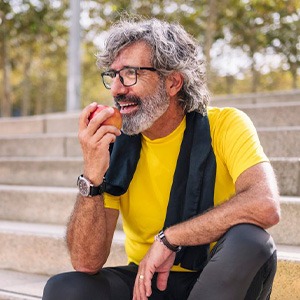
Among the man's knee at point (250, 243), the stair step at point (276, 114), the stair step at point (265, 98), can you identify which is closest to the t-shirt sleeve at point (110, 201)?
the man's knee at point (250, 243)

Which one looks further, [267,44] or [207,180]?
[267,44]

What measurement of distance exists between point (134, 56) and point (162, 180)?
57 centimetres

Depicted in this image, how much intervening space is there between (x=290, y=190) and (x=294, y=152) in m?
0.55

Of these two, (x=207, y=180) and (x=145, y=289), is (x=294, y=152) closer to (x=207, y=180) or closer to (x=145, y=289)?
(x=207, y=180)

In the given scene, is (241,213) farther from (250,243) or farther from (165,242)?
(165,242)

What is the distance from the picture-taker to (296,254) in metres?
2.73

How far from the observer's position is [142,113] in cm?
234

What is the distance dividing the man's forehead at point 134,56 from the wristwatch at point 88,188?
53 cm

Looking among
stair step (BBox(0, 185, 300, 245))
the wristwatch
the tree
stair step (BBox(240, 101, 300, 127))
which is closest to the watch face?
the wristwatch

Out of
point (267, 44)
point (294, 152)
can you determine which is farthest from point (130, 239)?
point (267, 44)

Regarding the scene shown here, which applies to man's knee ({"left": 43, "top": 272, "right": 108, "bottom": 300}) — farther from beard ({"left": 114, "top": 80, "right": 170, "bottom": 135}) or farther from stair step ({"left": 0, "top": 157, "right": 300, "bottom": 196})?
stair step ({"left": 0, "top": 157, "right": 300, "bottom": 196})

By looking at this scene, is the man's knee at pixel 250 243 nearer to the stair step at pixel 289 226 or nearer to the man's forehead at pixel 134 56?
the man's forehead at pixel 134 56

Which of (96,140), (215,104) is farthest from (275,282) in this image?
(215,104)

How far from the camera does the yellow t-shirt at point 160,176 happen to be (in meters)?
2.30
